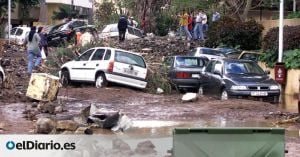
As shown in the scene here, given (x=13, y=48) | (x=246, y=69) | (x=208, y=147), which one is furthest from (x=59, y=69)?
(x=208, y=147)

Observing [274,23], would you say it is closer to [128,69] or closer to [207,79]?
[207,79]

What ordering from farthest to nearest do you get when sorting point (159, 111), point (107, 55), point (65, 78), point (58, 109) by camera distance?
point (65, 78) < point (107, 55) < point (159, 111) < point (58, 109)

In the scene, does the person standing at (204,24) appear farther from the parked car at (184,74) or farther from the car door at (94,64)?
the car door at (94,64)

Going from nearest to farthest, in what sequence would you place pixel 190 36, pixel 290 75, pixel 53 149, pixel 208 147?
pixel 53 149 < pixel 208 147 < pixel 290 75 < pixel 190 36

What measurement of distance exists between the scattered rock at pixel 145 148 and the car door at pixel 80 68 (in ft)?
52.6

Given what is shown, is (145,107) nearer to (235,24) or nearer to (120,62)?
(120,62)

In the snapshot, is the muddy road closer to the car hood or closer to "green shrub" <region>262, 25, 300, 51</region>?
the car hood

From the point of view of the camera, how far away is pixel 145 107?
17.1m

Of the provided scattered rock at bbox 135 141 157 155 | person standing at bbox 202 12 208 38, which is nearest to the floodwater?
scattered rock at bbox 135 141 157 155

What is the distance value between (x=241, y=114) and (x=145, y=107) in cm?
259

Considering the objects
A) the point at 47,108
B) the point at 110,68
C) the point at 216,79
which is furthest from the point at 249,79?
the point at 47,108

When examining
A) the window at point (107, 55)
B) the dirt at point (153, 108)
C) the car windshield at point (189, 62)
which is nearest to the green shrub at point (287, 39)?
the car windshield at point (189, 62)

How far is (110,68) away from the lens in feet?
66.6

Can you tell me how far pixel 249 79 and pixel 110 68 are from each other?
4.19 meters
